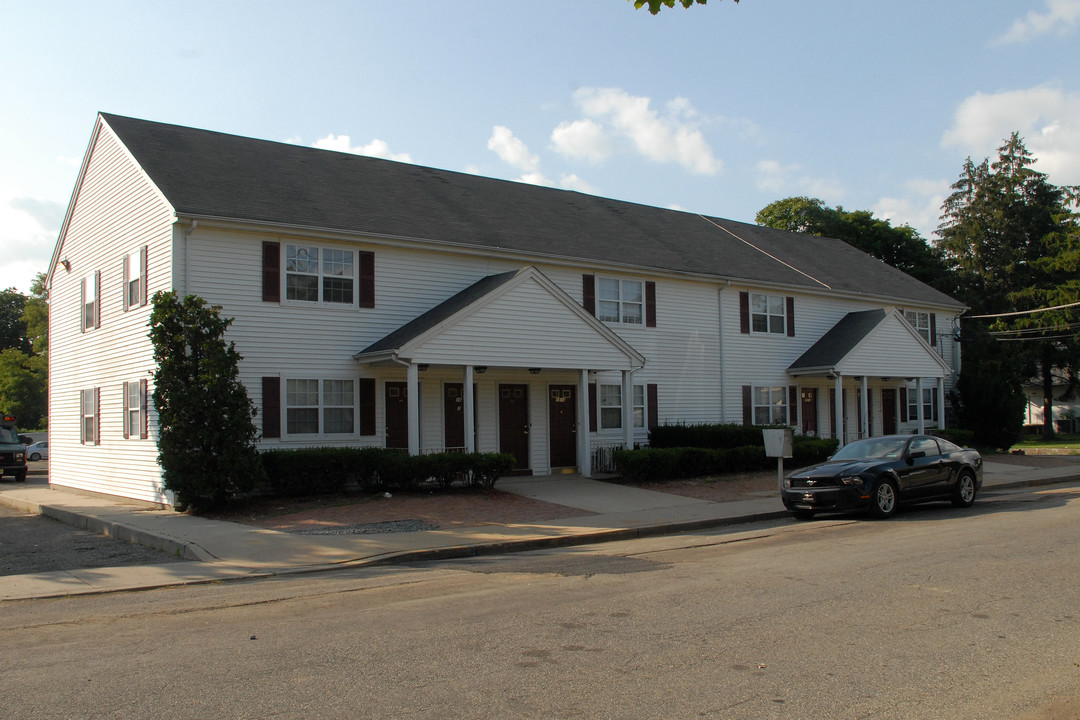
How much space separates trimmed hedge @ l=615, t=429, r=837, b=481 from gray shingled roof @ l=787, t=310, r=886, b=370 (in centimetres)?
466

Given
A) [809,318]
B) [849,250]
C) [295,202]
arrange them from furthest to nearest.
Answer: [849,250] < [809,318] < [295,202]

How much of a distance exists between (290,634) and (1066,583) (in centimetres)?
→ 731

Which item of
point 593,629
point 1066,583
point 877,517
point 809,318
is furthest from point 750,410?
point 593,629

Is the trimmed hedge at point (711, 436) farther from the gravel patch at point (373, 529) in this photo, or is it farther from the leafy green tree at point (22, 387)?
the leafy green tree at point (22, 387)

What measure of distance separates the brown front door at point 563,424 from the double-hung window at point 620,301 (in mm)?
2369

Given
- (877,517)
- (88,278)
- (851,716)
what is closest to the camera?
(851,716)

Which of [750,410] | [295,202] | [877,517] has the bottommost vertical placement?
[877,517]

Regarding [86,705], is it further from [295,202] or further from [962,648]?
[295,202]

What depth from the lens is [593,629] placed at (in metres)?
6.79

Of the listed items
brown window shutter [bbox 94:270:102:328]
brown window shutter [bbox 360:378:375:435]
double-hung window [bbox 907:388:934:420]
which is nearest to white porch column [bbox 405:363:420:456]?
brown window shutter [bbox 360:378:375:435]

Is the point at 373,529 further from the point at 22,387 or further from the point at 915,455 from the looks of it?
the point at 22,387

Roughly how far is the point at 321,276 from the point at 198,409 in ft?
15.9

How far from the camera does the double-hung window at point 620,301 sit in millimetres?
22875

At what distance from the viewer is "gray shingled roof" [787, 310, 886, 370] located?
2594cm
